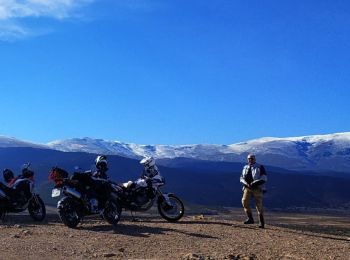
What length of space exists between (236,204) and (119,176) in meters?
49.4

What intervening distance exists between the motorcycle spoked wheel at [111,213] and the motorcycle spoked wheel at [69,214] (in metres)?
0.68

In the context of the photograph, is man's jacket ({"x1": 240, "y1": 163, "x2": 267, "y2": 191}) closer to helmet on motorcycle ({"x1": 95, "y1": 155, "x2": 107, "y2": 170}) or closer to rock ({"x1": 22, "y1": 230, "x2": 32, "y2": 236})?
helmet on motorcycle ({"x1": 95, "y1": 155, "x2": 107, "y2": 170})

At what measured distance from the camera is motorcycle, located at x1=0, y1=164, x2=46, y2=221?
1703 cm

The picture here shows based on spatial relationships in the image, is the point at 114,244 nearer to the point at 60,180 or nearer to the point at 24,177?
the point at 60,180

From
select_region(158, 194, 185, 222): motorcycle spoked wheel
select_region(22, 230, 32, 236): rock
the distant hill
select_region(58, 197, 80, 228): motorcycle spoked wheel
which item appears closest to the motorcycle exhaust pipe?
select_region(58, 197, 80, 228): motorcycle spoked wheel

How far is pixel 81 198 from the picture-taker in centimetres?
1491

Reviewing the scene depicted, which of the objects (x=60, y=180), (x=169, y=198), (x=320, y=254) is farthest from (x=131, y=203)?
(x=320, y=254)

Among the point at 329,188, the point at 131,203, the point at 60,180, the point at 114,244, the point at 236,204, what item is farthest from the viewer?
the point at 329,188

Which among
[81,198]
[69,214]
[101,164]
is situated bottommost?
[69,214]

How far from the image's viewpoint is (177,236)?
14086 millimetres

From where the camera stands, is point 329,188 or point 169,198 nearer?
point 169,198

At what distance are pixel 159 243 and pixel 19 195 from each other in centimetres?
561

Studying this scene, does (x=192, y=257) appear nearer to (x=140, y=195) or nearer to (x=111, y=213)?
(x=111, y=213)

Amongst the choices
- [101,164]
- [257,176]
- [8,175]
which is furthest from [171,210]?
[8,175]
